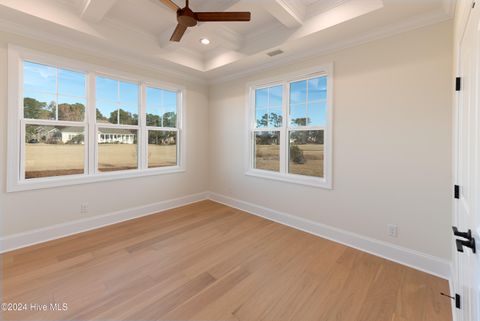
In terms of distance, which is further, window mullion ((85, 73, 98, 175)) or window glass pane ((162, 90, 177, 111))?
window glass pane ((162, 90, 177, 111))

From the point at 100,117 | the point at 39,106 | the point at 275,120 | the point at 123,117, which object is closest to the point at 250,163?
the point at 275,120

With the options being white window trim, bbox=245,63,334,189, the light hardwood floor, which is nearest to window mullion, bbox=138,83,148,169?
the light hardwood floor

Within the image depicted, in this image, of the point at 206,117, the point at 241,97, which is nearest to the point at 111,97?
the point at 206,117

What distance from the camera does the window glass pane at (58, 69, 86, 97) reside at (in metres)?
2.98

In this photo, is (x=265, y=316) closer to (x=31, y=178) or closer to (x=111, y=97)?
(x=31, y=178)

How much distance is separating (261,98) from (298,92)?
76cm

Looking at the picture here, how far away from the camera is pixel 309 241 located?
2.95 m

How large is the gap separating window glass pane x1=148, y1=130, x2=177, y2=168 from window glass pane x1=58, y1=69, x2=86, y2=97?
118 centimetres

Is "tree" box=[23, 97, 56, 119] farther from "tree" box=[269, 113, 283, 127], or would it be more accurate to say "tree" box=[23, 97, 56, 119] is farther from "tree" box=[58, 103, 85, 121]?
"tree" box=[269, 113, 283, 127]

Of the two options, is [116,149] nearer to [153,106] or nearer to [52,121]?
[52,121]

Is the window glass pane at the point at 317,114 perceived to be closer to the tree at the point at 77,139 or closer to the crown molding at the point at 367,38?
the crown molding at the point at 367,38

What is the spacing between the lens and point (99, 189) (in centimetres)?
333

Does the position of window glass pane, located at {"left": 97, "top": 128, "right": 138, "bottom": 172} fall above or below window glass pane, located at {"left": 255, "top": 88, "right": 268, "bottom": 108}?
below

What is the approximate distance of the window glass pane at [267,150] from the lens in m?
3.78
